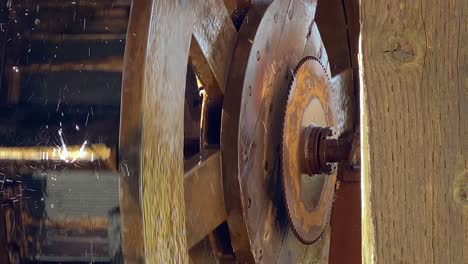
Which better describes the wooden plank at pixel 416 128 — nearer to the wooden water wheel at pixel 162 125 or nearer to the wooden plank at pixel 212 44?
the wooden water wheel at pixel 162 125

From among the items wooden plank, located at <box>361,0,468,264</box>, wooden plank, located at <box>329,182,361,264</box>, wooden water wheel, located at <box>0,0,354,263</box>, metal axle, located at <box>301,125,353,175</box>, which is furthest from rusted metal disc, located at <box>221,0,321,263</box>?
wooden plank, located at <box>361,0,468,264</box>

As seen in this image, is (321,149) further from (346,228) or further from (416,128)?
(416,128)

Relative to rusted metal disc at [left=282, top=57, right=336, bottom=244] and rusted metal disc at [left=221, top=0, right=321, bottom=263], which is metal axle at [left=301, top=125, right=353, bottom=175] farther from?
rusted metal disc at [left=221, top=0, right=321, bottom=263]

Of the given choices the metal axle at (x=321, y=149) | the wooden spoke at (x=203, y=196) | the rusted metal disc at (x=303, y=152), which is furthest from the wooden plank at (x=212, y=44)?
the metal axle at (x=321, y=149)

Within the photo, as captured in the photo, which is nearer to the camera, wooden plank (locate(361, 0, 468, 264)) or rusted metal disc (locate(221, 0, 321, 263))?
wooden plank (locate(361, 0, 468, 264))

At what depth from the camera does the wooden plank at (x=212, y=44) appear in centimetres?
173

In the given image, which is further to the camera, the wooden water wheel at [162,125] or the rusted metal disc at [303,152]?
the rusted metal disc at [303,152]

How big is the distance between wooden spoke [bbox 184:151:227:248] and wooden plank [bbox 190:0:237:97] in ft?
0.64

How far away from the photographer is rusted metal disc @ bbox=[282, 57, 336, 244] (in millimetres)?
2221

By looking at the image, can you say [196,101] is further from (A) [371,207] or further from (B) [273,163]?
(A) [371,207]

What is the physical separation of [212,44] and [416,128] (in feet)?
3.44

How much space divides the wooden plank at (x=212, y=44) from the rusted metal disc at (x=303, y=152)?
14.6 inches

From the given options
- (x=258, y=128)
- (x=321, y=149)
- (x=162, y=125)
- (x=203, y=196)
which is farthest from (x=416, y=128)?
(x=321, y=149)

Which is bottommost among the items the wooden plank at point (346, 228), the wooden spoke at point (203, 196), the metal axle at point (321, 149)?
the wooden plank at point (346, 228)
